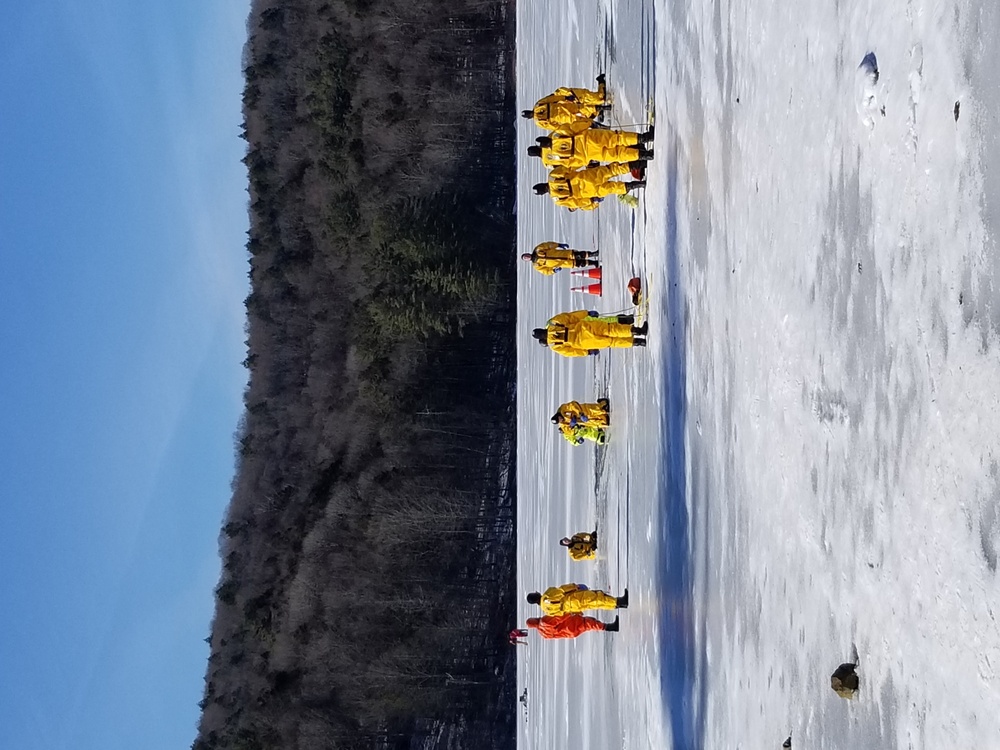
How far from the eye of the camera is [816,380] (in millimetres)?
4074

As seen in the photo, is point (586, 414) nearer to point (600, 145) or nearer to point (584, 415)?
point (584, 415)

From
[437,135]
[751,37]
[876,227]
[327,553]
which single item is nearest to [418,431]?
[327,553]

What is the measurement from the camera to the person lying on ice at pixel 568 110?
870 centimetres

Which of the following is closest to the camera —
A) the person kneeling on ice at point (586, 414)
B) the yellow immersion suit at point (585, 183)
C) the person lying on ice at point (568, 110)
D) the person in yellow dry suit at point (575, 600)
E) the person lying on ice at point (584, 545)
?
the yellow immersion suit at point (585, 183)

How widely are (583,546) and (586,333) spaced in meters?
3.15

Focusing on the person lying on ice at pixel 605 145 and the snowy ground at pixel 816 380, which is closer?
the snowy ground at pixel 816 380

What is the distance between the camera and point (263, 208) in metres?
22.9

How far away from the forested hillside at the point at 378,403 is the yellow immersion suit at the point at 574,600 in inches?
443

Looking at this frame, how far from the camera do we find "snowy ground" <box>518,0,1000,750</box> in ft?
9.52

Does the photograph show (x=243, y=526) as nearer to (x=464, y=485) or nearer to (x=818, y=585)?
(x=464, y=485)

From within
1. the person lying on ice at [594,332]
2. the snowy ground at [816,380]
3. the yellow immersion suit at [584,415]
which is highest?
the yellow immersion suit at [584,415]

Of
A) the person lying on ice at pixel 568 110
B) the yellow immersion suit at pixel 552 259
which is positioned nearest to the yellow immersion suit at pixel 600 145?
the person lying on ice at pixel 568 110

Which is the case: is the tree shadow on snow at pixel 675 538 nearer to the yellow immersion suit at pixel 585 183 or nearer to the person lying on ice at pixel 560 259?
the yellow immersion suit at pixel 585 183

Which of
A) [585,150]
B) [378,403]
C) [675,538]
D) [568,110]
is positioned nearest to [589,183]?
[585,150]
